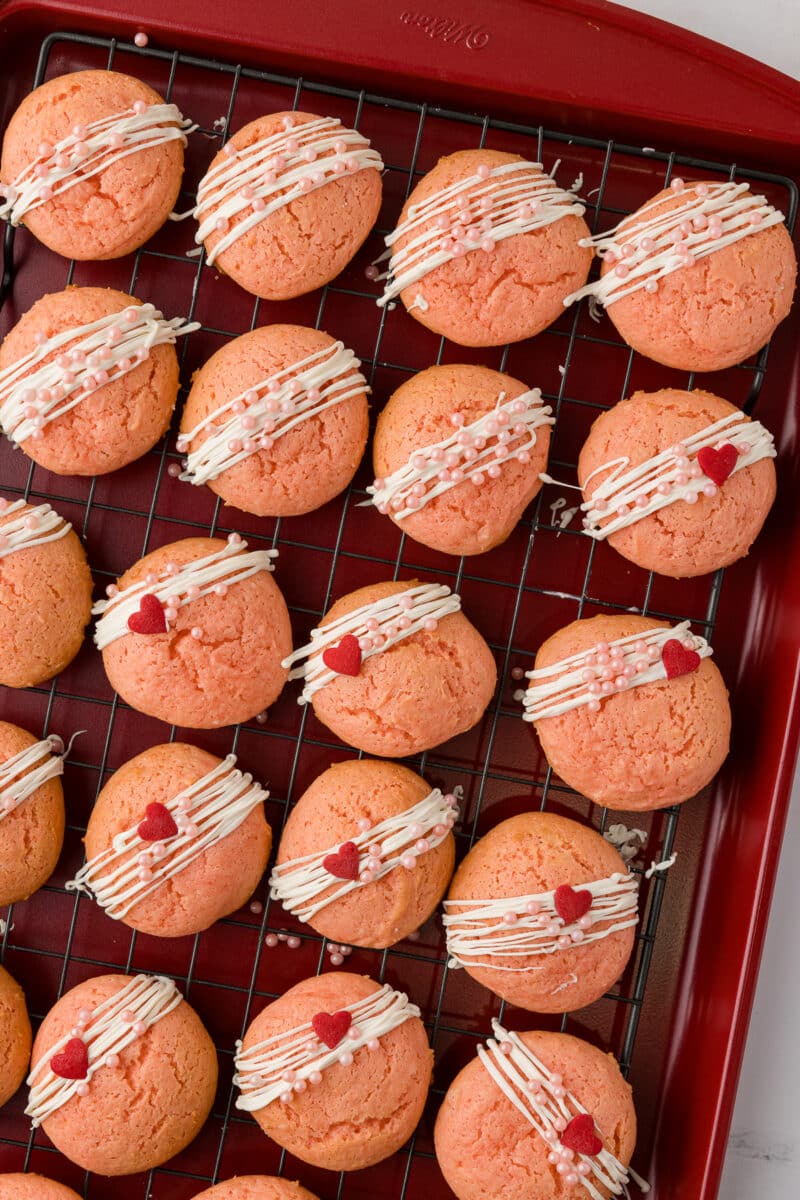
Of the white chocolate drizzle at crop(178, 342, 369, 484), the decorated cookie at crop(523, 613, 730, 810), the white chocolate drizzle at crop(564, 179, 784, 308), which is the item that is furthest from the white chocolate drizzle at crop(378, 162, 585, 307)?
the decorated cookie at crop(523, 613, 730, 810)

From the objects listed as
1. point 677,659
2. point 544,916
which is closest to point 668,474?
point 677,659

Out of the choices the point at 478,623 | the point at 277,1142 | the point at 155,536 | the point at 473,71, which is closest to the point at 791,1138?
the point at 277,1142

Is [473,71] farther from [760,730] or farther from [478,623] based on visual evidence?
[760,730]

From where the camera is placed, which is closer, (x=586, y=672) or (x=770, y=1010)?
(x=586, y=672)

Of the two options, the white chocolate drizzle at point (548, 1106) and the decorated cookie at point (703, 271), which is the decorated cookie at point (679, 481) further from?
the white chocolate drizzle at point (548, 1106)

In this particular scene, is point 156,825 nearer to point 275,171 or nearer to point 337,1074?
point 337,1074
